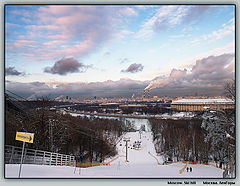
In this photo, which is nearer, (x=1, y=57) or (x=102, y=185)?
(x=102, y=185)

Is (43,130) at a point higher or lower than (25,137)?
higher

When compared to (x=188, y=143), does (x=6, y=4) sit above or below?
above

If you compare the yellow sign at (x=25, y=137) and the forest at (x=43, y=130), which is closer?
the yellow sign at (x=25, y=137)

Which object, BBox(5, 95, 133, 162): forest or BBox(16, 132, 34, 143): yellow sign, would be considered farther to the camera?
BBox(5, 95, 133, 162): forest

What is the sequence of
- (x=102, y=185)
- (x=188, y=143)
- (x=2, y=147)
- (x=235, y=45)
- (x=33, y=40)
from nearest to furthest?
(x=102, y=185) < (x=2, y=147) < (x=235, y=45) < (x=33, y=40) < (x=188, y=143)

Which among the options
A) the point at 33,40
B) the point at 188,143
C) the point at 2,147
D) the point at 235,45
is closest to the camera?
the point at 2,147

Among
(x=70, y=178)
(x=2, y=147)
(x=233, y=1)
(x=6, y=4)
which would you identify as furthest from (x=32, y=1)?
(x=233, y=1)

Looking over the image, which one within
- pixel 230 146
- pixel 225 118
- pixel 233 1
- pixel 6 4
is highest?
pixel 233 1

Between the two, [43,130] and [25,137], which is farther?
[43,130]

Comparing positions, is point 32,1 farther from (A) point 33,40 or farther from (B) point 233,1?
(B) point 233,1
